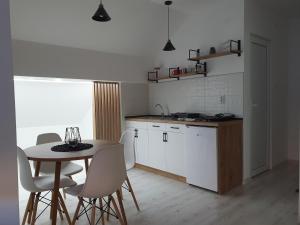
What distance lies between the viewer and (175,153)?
144 inches

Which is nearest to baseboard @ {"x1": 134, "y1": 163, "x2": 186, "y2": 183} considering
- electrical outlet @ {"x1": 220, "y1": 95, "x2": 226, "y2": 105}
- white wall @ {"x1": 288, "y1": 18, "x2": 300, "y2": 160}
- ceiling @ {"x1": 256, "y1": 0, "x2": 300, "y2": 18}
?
electrical outlet @ {"x1": 220, "y1": 95, "x2": 226, "y2": 105}

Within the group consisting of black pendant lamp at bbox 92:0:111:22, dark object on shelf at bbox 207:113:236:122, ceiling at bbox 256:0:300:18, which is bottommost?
dark object on shelf at bbox 207:113:236:122

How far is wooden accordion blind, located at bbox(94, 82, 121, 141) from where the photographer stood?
4246 millimetres

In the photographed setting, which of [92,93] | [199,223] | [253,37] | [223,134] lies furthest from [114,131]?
[253,37]

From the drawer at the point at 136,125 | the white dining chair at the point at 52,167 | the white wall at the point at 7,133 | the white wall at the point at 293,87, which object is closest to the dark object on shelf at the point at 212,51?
the drawer at the point at 136,125

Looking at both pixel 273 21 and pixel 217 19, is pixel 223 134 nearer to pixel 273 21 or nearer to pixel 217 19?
pixel 217 19

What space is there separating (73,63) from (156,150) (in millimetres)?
1941

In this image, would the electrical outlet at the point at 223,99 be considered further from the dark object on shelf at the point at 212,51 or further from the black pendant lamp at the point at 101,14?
the black pendant lamp at the point at 101,14

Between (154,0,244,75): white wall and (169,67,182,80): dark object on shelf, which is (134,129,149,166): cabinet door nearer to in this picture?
(169,67,182,80): dark object on shelf

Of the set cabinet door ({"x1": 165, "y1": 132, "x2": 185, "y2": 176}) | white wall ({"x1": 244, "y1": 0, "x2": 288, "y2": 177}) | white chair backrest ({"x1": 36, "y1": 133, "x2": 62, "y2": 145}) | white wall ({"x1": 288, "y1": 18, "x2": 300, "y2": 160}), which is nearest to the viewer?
white chair backrest ({"x1": 36, "y1": 133, "x2": 62, "y2": 145})

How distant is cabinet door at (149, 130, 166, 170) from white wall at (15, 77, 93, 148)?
1237 mm

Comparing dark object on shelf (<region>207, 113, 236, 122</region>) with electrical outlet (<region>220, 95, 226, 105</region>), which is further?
electrical outlet (<region>220, 95, 226, 105</region>)

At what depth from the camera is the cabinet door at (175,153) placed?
11.8 feet

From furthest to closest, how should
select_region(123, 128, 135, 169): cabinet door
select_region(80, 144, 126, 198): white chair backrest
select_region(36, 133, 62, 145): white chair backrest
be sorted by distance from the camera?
select_region(36, 133, 62, 145): white chair backrest → select_region(123, 128, 135, 169): cabinet door → select_region(80, 144, 126, 198): white chair backrest
